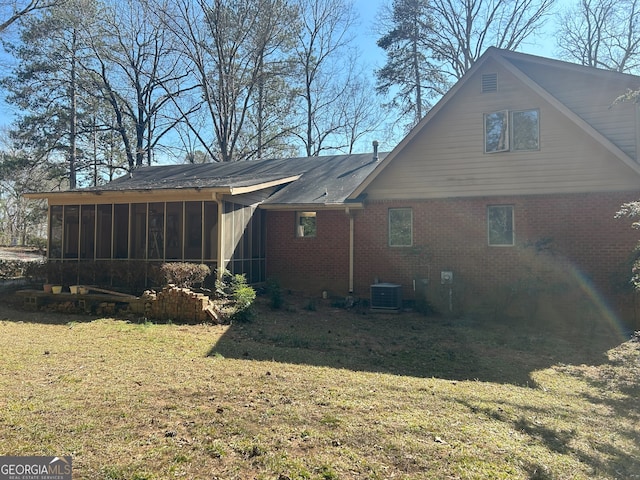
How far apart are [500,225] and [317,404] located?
29.6ft

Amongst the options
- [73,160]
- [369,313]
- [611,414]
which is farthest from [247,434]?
[73,160]

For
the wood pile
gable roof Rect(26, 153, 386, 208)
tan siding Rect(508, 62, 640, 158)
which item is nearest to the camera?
the wood pile

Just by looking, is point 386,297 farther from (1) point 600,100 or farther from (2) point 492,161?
(1) point 600,100

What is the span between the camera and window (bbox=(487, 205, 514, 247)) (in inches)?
460

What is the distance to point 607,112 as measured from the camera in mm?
10617

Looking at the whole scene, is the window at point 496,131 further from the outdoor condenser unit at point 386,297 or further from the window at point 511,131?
the outdoor condenser unit at point 386,297

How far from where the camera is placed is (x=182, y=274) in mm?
10664

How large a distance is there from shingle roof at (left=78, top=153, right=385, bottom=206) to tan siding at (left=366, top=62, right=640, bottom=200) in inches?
87.7

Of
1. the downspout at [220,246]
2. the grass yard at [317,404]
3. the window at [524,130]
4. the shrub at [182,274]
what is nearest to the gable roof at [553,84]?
the window at [524,130]

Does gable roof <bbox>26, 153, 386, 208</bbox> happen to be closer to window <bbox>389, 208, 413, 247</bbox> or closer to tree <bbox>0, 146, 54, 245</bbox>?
window <bbox>389, 208, 413, 247</bbox>

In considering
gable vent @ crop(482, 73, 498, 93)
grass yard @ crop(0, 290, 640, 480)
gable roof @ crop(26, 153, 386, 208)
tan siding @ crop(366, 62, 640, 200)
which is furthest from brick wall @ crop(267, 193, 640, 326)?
gable vent @ crop(482, 73, 498, 93)

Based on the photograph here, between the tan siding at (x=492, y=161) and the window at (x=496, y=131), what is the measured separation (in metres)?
0.14

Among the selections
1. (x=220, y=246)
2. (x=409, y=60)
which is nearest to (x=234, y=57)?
(x=409, y=60)

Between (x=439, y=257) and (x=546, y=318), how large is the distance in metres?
3.09
